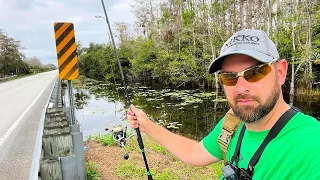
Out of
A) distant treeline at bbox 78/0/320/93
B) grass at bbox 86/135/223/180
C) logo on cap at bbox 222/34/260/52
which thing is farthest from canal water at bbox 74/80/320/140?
logo on cap at bbox 222/34/260/52

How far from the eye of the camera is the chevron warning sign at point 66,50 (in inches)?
162

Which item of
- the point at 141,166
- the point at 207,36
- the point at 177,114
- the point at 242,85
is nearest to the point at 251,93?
the point at 242,85

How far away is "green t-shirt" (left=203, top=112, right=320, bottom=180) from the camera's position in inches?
41.8

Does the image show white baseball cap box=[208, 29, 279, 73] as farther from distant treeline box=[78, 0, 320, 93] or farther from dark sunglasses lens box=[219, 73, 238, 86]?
distant treeline box=[78, 0, 320, 93]

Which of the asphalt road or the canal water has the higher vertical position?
the asphalt road

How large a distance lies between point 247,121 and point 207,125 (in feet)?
34.4

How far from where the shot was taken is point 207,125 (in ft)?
38.1

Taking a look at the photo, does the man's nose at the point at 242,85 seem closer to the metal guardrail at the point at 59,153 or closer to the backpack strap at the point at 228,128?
the backpack strap at the point at 228,128

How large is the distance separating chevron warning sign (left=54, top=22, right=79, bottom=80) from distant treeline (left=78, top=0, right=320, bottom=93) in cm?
810

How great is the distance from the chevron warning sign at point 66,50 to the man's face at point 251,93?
329 cm

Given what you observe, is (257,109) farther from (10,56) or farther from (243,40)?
(10,56)

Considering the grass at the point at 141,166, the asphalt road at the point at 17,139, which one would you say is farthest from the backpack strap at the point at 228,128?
the grass at the point at 141,166

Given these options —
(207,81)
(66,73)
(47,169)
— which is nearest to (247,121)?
(47,169)

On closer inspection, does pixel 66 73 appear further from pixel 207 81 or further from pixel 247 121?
pixel 207 81
